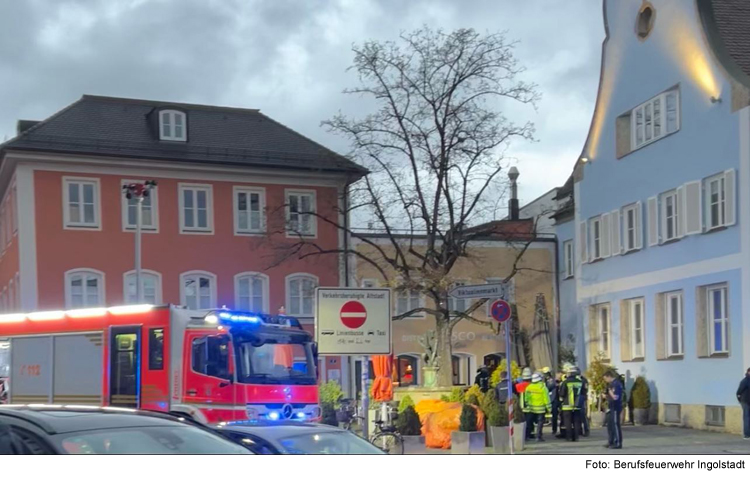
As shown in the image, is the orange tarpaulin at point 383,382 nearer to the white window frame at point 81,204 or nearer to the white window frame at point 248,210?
the white window frame at point 248,210

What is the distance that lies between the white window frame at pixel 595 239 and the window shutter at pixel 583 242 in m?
0.36

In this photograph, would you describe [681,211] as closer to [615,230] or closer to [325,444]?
[615,230]

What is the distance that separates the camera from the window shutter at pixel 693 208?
2619 cm

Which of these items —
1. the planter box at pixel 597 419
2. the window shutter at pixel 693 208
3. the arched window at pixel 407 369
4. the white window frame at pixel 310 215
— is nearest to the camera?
the window shutter at pixel 693 208

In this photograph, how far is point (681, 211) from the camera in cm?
2703

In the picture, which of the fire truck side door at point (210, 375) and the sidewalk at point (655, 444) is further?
the sidewalk at point (655, 444)

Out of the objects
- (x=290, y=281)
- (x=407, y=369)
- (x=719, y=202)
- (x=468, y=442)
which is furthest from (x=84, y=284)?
(x=719, y=202)

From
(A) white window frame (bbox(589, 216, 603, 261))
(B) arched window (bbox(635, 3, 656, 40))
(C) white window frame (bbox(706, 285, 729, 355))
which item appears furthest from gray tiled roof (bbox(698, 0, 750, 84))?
(A) white window frame (bbox(589, 216, 603, 261))

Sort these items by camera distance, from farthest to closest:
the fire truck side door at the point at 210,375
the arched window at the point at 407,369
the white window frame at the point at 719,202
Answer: the arched window at the point at 407,369 < the white window frame at the point at 719,202 < the fire truck side door at the point at 210,375

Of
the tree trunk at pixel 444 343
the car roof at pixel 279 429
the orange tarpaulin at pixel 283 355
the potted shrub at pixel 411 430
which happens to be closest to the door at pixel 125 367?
the orange tarpaulin at pixel 283 355

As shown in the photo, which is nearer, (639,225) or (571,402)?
(571,402)

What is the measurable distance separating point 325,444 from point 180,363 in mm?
9920

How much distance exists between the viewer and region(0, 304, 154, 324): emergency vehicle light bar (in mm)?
20734
